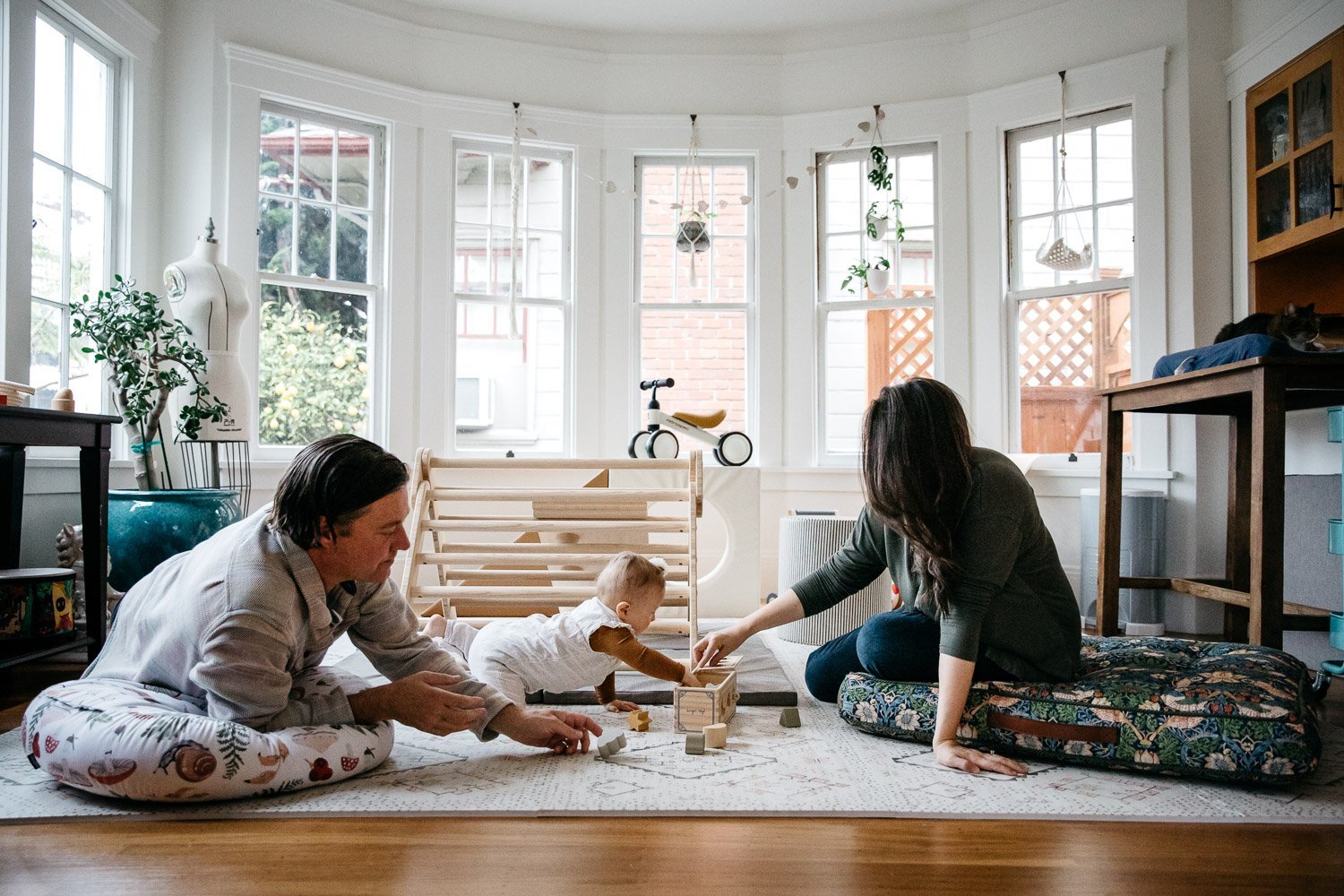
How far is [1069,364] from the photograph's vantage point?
544cm

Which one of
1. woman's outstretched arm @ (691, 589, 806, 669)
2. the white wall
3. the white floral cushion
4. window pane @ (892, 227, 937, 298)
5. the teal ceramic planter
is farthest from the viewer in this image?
window pane @ (892, 227, 937, 298)

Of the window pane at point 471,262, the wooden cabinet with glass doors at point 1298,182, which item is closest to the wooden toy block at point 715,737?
the wooden cabinet with glass doors at point 1298,182

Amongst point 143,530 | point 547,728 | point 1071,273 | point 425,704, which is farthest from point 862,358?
point 425,704

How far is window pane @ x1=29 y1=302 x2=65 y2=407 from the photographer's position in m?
4.25

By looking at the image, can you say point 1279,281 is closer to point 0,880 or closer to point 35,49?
point 0,880

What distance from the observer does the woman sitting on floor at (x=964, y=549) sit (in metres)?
2.22

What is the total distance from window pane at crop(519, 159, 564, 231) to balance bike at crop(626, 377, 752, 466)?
4.30ft

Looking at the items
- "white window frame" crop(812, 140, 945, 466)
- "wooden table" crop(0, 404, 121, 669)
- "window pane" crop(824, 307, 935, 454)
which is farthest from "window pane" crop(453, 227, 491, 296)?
"wooden table" crop(0, 404, 121, 669)

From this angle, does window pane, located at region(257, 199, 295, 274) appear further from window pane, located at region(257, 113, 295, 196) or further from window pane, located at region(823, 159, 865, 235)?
window pane, located at region(823, 159, 865, 235)

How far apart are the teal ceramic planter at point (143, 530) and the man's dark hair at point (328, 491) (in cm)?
222

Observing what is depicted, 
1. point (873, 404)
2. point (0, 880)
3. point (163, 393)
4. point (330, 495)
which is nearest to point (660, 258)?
point (163, 393)

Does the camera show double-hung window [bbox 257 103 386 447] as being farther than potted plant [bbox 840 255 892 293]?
No

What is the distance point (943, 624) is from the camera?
2.25m

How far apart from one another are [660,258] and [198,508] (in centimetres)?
330
